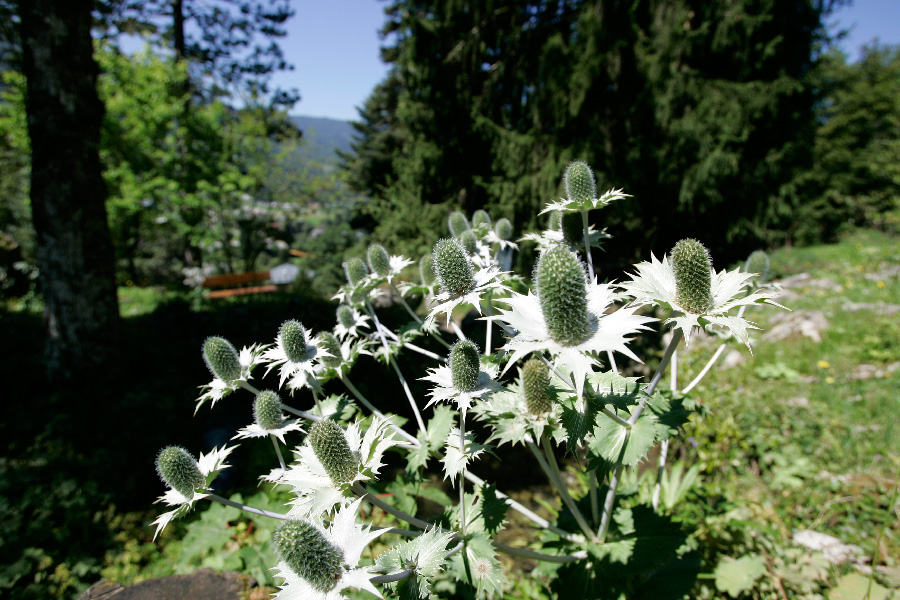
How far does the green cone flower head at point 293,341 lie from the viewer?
224 centimetres

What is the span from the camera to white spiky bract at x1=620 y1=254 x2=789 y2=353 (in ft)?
4.92

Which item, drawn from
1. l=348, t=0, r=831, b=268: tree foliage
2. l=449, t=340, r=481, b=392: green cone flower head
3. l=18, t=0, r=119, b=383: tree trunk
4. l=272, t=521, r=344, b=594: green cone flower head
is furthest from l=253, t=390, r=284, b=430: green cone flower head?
l=348, t=0, r=831, b=268: tree foliage

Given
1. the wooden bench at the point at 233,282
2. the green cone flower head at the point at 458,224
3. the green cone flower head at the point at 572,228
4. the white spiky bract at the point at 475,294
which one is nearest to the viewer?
the white spiky bract at the point at 475,294

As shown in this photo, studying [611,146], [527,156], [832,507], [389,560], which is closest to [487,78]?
[527,156]

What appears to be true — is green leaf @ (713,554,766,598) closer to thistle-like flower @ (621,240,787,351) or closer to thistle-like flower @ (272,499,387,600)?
thistle-like flower @ (621,240,787,351)

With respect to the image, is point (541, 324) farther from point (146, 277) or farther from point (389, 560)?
point (146, 277)

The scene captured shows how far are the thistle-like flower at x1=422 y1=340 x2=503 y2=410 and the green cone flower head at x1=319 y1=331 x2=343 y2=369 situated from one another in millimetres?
893

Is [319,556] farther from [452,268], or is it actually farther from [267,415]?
[452,268]

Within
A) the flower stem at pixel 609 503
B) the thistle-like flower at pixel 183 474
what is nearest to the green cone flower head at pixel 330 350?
the thistle-like flower at pixel 183 474

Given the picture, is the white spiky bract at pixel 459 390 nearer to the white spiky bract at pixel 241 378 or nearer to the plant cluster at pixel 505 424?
the plant cluster at pixel 505 424

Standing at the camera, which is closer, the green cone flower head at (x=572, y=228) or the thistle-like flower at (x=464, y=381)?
the thistle-like flower at (x=464, y=381)

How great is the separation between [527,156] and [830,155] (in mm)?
16098

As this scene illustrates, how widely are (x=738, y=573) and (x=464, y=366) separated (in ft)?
9.24

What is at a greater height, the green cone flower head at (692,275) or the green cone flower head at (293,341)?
the green cone flower head at (692,275)
